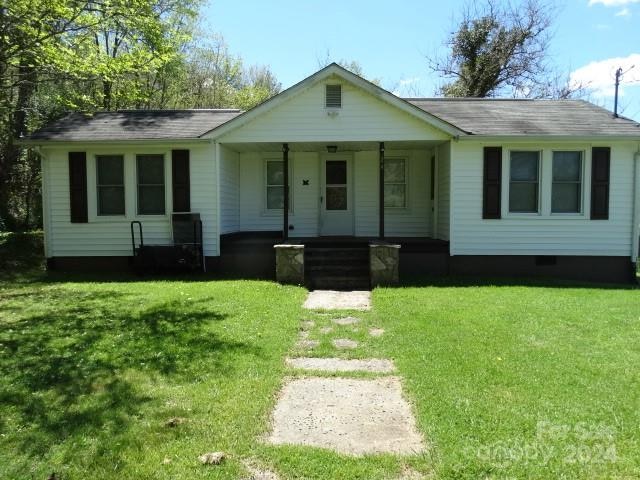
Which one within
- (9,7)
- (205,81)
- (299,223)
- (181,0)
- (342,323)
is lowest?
(342,323)

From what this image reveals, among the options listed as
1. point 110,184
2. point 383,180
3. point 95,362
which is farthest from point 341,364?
point 110,184

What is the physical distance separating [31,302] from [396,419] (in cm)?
691

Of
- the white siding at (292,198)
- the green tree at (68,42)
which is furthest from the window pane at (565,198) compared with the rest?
the green tree at (68,42)

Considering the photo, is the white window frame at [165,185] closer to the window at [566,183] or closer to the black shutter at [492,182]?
the black shutter at [492,182]

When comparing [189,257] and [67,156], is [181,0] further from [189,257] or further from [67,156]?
[189,257]

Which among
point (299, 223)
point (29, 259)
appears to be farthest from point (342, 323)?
point (29, 259)

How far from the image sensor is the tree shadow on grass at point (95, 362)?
356cm

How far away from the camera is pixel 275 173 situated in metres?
13.2

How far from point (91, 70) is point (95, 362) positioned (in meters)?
6.51

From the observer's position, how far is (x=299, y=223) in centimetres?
1308

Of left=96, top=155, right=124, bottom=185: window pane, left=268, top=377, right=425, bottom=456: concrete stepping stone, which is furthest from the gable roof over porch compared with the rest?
left=268, top=377, right=425, bottom=456: concrete stepping stone

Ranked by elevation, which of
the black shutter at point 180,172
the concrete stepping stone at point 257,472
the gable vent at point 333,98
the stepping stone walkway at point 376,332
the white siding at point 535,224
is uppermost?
the gable vent at point 333,98

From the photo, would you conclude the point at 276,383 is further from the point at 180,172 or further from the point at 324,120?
the point at 180,172

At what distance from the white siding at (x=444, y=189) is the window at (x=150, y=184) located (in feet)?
21.4
